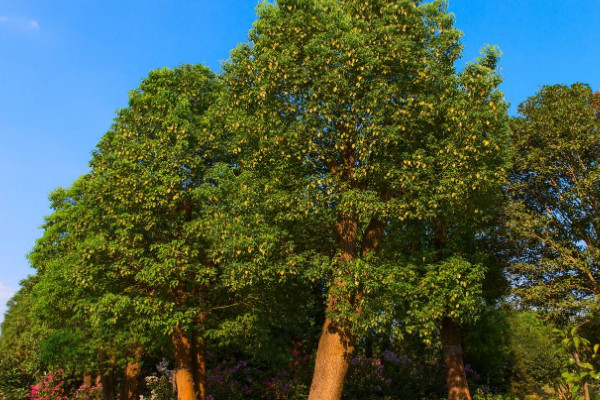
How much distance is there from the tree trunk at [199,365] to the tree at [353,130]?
7.58 meters

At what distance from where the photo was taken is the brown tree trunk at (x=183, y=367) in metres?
16.9

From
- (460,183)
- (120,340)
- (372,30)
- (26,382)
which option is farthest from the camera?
(26,382)

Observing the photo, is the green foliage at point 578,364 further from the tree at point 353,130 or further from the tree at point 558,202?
the tree at point 558,202

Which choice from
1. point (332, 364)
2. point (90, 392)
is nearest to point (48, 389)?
point (90, 392)

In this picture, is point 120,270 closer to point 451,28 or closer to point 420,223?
point 420,223

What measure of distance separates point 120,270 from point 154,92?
7.17 meters

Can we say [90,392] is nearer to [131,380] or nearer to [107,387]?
[107,387]

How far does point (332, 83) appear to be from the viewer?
12945 millimetres

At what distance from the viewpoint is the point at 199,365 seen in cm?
1952

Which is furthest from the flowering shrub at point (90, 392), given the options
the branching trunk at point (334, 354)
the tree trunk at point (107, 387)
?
the branching trunk at point (334, 354)

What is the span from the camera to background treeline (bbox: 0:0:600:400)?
514 inches

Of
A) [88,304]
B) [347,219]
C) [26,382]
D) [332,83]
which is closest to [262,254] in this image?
[347,219]

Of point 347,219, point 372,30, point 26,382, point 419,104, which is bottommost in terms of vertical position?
point 26,382

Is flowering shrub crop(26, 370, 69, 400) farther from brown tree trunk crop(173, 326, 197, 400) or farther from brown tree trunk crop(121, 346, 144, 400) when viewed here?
brown tree trunk crop(173, 326, 197, 400)
